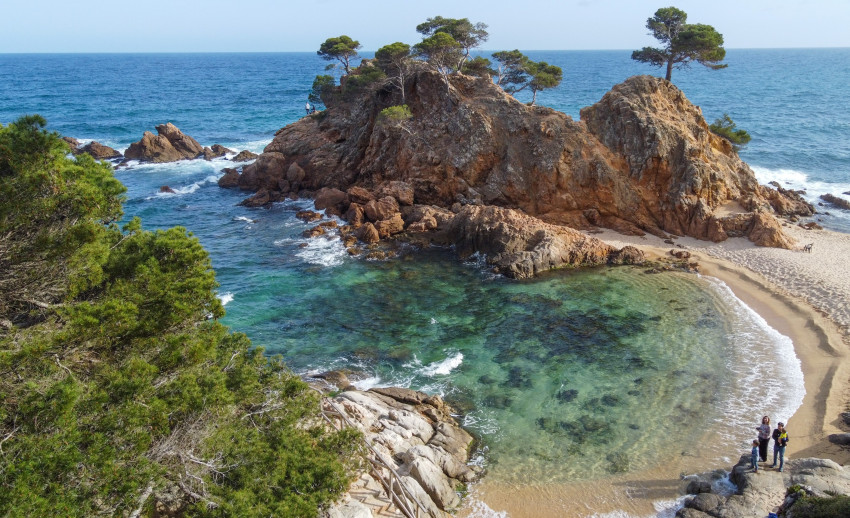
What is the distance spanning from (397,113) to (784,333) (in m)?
31.5

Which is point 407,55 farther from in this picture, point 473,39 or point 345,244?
point 345,244

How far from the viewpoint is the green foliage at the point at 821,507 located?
12.3 metres

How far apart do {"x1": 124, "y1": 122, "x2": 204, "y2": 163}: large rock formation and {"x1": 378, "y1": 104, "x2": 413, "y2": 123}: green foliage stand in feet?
110

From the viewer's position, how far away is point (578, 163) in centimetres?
4094

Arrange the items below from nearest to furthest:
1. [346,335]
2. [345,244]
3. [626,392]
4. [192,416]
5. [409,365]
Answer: [192,416], [626,392], [409,365], [346,335], [345,244]

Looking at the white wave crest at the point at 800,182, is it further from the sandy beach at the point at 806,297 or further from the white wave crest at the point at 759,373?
the white wave crest at the point at 759,373

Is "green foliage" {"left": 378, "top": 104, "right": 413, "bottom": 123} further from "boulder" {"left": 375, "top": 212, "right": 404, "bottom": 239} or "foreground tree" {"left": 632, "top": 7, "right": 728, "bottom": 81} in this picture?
"foreground tree" {"left": 632, "top": 7, "right": 728, "bottom": 81}

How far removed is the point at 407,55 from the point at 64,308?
1678 inches

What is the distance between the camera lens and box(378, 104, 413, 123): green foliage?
146 ft

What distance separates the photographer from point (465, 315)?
2964 centimetres

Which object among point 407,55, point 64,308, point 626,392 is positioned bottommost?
point 626,392

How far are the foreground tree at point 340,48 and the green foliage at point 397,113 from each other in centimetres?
1601

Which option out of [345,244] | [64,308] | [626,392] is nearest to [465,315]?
[626,392]

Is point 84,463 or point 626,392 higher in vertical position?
point 84,463
